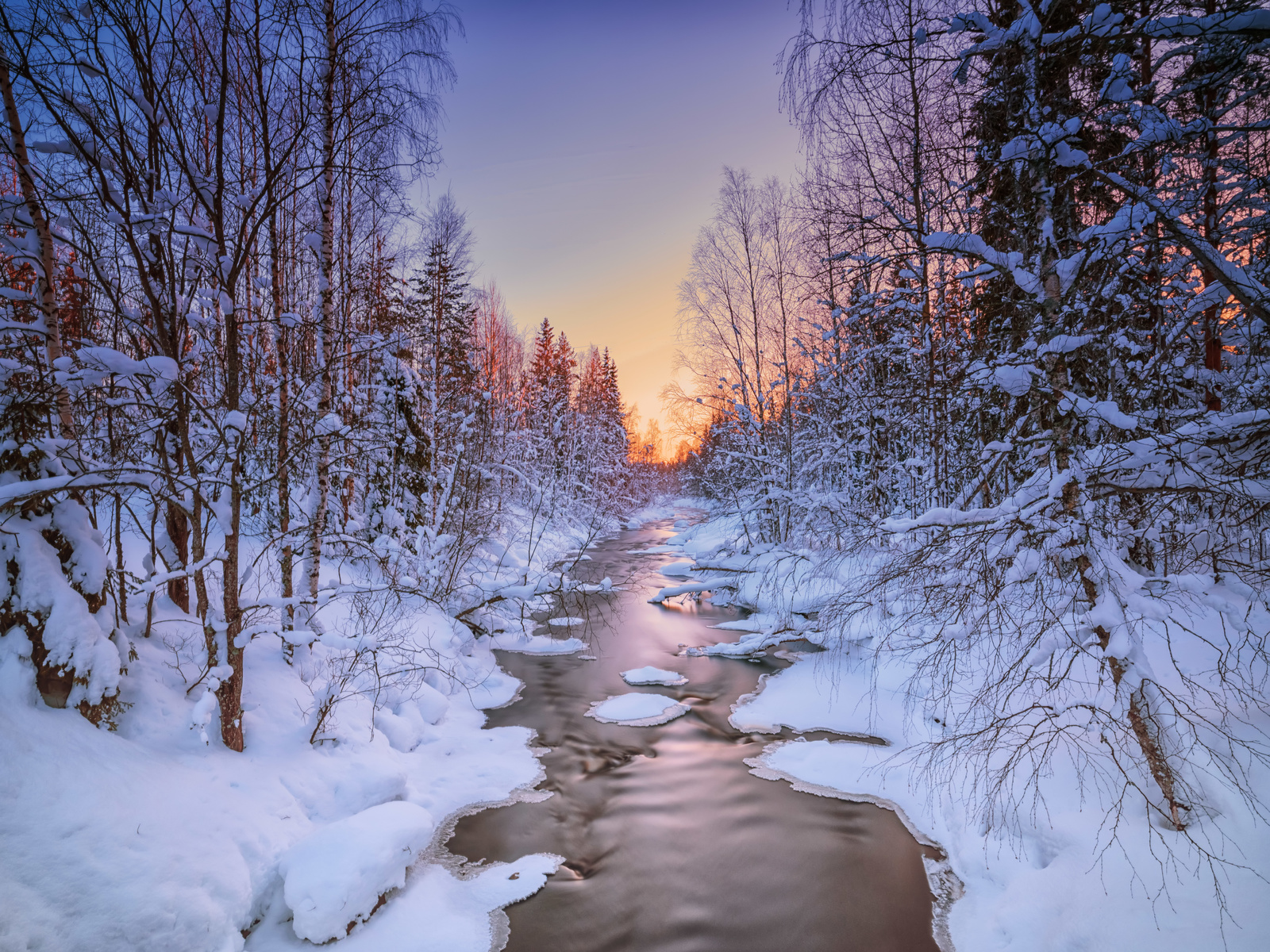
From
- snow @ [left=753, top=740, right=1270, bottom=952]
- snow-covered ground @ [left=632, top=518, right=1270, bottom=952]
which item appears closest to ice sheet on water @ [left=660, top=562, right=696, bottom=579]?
snow-covered ground @ [left=632, top=518, right=1270, bottom=952]

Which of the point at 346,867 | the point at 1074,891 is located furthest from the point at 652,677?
the point at 1074,891

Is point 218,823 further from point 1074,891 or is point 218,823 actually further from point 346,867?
point 1074,891

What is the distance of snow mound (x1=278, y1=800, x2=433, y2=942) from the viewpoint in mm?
3262

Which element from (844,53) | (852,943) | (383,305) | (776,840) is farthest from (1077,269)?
(383,305)

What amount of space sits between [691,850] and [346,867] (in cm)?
271

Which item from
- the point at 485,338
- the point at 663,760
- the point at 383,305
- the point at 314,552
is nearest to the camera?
the point at 314,552

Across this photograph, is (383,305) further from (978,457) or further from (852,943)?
(852,943)

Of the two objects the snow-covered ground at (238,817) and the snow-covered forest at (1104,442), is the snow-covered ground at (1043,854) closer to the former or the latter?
the snow-covered forest at (1104,442)

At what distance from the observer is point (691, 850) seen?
15.1 ft

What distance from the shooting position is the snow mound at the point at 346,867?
10.7ft

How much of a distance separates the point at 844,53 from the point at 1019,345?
243 centimetres

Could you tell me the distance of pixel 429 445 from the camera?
33.9ft

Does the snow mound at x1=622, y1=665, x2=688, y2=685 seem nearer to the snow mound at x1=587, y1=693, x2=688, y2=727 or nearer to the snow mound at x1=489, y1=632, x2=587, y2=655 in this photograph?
the snow mound at x1=587, y1=693, x2=688, y2=727

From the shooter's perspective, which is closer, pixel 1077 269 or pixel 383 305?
pixel 1077 269
